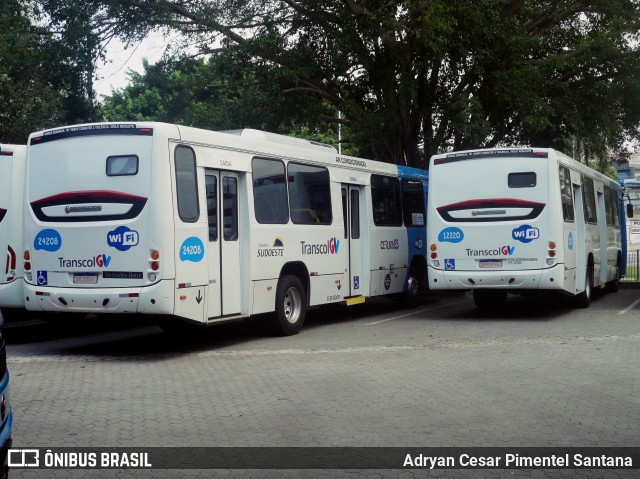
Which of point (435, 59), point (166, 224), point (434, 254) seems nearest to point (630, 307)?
point (434, 254)

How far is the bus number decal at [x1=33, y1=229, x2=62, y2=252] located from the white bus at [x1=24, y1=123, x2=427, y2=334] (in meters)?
0.02

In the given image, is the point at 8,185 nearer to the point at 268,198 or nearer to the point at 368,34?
the point at 268,198

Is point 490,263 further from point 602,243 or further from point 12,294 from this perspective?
point 12,294

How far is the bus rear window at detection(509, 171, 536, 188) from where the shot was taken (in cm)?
1690

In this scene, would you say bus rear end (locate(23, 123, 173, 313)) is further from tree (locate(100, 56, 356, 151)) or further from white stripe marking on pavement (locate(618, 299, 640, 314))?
tree (locate(100, 56, 356, 151))

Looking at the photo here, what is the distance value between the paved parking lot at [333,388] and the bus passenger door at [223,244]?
696mm

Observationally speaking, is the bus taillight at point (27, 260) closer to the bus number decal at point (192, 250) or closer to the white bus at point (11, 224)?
the white bus at point (11, 224)

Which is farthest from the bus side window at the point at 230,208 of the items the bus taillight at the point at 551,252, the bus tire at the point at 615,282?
the bus tire at the point at 615,282

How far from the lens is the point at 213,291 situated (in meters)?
12.8

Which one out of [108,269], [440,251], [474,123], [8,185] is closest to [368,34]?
[474,123]

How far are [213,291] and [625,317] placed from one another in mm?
8564

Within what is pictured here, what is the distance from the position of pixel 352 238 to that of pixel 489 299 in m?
4.49

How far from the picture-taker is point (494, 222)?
670 inches

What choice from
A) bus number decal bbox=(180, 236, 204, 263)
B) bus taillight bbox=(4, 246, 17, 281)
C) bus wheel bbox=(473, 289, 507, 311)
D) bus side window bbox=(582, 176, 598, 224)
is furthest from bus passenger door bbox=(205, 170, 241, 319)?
bus side window bbox=(582, 176, 598, 224)
